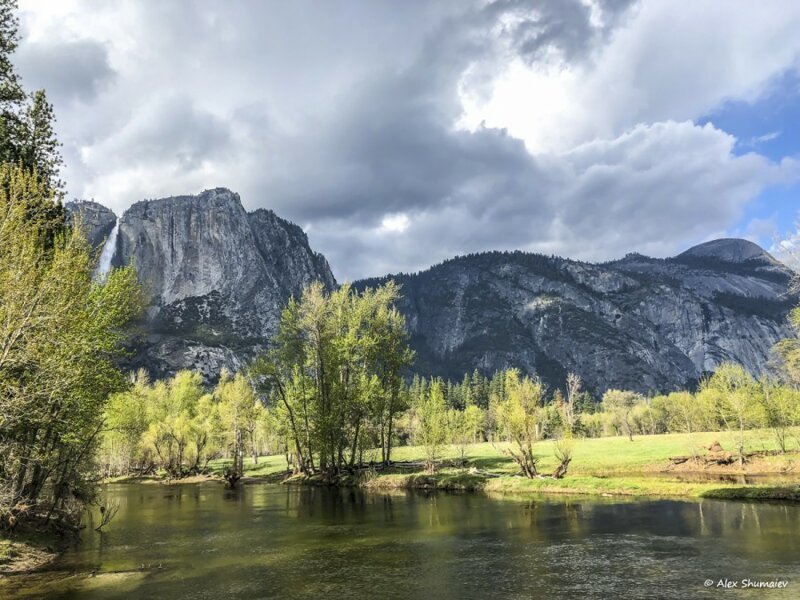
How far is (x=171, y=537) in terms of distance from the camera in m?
32.4

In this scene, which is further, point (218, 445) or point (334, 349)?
point (218, 445)

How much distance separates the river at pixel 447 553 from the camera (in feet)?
61.8

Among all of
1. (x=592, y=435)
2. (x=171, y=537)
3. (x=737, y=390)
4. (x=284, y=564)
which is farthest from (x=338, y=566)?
(x=592, y=435)

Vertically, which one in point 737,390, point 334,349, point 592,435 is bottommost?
point 592,435

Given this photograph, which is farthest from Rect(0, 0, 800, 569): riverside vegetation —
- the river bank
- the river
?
the river

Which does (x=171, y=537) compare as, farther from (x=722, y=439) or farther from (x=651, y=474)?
(x=722, y=439)

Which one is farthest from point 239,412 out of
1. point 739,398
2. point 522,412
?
point 739,398

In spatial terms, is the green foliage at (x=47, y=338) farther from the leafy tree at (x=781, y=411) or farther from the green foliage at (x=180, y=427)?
the leafy tree at (x=781, y=411)

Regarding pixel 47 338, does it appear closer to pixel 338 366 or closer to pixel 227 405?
pixel 338 366

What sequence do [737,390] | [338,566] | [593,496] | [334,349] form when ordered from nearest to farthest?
[338,566] → [593,496] → [737,390] → [334,349]

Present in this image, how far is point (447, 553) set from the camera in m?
24.7

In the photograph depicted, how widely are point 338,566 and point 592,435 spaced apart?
181 m

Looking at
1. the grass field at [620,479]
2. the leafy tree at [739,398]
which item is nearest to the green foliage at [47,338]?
the grass field at [620,479]

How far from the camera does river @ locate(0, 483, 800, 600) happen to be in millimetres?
18844
